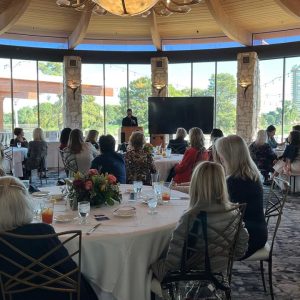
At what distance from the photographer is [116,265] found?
243cm

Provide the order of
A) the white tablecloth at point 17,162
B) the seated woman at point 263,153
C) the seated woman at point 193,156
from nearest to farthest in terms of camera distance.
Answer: the seated woman at point 193,156 < the seated woman at point 263,153 < the white tablecloth at point 17,162

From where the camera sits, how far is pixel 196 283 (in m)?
2.63

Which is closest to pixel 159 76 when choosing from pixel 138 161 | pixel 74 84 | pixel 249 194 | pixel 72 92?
pixel 74 84

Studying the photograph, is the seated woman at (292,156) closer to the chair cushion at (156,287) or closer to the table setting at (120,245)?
the table setting at (120,245)

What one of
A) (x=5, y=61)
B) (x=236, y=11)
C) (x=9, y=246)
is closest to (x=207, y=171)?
(x=9, y=246)

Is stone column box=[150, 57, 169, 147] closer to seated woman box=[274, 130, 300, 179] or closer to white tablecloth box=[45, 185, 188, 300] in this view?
seated woman box=[274, 130, 300, 179]

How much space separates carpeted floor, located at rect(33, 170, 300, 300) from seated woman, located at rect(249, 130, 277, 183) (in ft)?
8.67

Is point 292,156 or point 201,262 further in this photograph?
point 292,156

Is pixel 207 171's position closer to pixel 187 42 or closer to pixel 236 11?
pixel 236 11

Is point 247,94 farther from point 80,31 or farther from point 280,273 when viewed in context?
point 280,273

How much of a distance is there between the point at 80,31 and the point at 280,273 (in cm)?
922

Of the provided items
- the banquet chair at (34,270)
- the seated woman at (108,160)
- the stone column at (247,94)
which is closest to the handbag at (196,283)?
the banquet chair at (34,270)

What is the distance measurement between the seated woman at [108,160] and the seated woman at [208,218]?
2.18 meters

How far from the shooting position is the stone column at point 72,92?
12422mm
